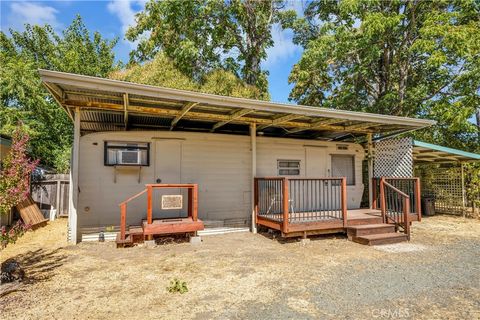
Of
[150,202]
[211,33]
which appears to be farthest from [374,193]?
[211,33]

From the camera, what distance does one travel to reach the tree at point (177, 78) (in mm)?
14500

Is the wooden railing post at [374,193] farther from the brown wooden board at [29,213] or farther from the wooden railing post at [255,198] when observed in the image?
the brown wooden board at [29,213]

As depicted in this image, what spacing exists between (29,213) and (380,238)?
9427mm

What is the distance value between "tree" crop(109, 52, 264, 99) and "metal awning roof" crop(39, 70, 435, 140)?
6.41 meters

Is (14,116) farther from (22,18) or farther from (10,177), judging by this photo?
(10,177)

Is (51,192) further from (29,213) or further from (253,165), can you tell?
(253,165)

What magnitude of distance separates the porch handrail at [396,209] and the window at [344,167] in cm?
166

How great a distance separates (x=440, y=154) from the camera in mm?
10047

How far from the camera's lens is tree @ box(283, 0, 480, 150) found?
1248 centimetres

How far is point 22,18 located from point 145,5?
7.47 metres

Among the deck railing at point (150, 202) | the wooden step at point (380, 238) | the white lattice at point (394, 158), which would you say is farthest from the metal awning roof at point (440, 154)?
the deck railing at point (150, 202)

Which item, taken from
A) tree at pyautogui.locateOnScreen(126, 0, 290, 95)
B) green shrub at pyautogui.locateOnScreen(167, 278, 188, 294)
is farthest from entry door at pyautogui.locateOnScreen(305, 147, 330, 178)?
tree at pyautogui.locateOnScreen(126, 0, 290, 95)

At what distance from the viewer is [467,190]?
11.0 meters

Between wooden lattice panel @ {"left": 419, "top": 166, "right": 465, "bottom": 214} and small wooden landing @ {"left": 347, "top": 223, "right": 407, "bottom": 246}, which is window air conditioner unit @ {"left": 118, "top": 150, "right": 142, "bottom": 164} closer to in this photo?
small wooden landing @ {"left": 347, "top": 223, "right": 407, "bottom": 246}
